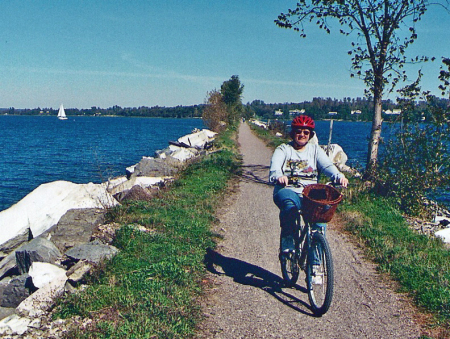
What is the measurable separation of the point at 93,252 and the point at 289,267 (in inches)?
106

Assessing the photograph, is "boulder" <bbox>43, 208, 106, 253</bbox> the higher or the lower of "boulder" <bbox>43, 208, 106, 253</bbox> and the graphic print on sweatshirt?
the lower

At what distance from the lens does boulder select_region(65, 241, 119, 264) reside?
5.40m

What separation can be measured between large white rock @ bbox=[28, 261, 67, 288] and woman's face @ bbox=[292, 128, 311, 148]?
10.7 ft

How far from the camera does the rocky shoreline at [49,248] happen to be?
171 inches

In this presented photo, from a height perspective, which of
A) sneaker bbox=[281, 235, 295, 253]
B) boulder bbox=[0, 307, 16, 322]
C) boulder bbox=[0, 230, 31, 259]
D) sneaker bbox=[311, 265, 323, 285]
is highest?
sneaker bbox=[281, 235, 295, 253]

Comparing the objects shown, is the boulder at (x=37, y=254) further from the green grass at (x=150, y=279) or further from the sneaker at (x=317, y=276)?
the sneaker at (x=317, y=276)

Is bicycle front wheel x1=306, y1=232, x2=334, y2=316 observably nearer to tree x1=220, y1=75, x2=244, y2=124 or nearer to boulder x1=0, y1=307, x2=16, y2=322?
boulder x1=0, y1=307, x2=16, y2=322

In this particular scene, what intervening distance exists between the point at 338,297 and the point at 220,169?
8.99 meters

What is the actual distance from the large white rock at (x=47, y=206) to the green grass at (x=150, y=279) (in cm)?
102

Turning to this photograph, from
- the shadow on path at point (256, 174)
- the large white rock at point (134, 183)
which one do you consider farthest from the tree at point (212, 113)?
the large white rock at point (134, 183)

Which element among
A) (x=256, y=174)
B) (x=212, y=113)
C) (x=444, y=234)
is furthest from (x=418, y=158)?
(x=212, y=113)

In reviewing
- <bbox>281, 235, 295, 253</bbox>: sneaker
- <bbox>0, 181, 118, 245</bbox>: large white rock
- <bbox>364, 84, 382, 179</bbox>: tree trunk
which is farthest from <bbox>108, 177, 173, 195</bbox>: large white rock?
<bbox>281, 235, 295, 253</bbox>: sneaker

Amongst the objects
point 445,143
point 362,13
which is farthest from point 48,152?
point 445,143

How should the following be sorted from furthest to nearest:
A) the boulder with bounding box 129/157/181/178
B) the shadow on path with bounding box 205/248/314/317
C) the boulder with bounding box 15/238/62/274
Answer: the boulder with bounding box 129/157/181/178
the boulder with bounding box 15/238/62/274
the shadow on path with bounding box 205/248/314/317
